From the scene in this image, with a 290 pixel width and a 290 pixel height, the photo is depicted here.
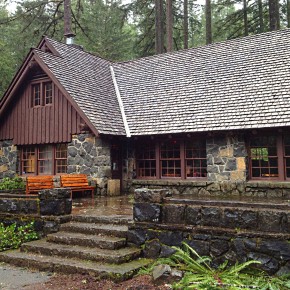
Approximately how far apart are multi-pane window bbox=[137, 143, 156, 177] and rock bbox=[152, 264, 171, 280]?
7.91 meters

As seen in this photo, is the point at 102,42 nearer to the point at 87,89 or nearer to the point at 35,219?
the point at 87,89

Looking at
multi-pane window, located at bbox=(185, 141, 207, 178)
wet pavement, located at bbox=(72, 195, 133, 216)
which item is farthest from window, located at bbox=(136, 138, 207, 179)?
wet pavement, located at bbox=(72, 195, 133, 216)

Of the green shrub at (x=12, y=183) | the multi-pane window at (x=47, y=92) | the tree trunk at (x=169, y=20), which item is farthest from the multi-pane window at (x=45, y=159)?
the tree trunk at (x=169, y=20)

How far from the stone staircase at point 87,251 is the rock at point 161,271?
1.34 feet

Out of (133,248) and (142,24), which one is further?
(142,24)

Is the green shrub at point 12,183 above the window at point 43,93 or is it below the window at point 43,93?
below

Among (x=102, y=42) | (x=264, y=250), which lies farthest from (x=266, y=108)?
(x=102, y=42)

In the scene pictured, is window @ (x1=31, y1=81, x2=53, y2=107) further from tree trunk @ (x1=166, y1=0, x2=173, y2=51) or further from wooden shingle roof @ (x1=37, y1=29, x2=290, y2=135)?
tree trunk @ (x1=166, y1=0, x2=173, y2=51)

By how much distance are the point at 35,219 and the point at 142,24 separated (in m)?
19.7

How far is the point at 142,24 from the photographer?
2500 centimetres

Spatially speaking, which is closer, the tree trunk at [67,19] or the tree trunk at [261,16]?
the tree trunk at [67,19]

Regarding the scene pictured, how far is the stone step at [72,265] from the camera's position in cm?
576

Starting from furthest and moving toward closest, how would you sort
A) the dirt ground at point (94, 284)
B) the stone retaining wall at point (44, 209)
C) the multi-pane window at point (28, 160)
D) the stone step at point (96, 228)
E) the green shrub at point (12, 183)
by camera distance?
the multi-pane window at point (28, 160), the green shrub at point (12, 183), the stone retaining wall at point (44, 209), the stone step at point (96, 228), the dirt ground at point (94, 284)

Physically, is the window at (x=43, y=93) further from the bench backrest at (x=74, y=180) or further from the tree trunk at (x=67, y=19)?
the tree trunk at (x=67, y=19)
